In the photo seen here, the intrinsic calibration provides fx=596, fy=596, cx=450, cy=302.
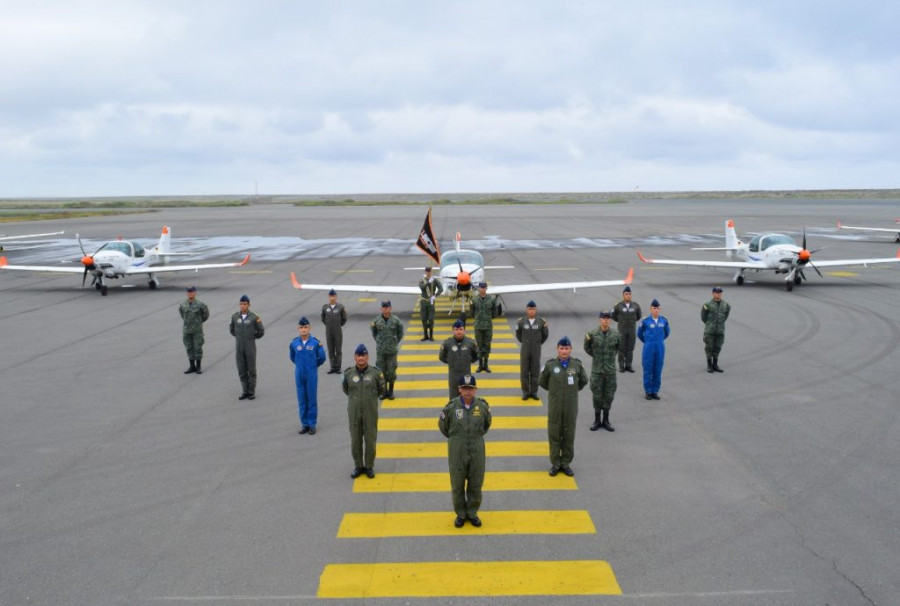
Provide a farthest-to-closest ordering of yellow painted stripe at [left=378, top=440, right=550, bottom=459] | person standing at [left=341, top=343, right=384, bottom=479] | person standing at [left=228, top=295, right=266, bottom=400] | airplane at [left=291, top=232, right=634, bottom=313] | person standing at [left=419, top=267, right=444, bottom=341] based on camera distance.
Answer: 1. airplane at [left=291, top=232, right=634, bottom=313]
2. person standing at [left=419, top=267, right=444, bottom=341]
3. person standing at [left=228, top=295, right=266, bottom=400]
4. yellow painted stripe at [left=378, top=440, right=550, bottom=459]
5. person standing at [left=341, top=343, right=384, bottom=479]

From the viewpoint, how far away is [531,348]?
11.7 meters

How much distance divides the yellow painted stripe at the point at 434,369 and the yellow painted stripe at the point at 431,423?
2.94 m

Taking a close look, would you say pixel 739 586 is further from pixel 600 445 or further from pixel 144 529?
pixel 144 529

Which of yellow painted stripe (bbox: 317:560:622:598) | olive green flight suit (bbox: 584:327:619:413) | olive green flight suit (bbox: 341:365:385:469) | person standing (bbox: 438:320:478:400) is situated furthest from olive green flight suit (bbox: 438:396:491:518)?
person standing (bbox: 438:320:478:400)

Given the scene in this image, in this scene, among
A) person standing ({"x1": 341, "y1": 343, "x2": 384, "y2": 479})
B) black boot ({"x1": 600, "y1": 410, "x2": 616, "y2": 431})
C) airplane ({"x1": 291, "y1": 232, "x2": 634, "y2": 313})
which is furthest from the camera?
airplane ({"x1": 291, "y1": 232, "x2": 634, "y2": 313})

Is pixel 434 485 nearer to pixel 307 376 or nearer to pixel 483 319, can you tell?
pixel 307 376

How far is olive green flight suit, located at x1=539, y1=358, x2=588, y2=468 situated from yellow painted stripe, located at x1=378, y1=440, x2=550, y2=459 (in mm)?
832

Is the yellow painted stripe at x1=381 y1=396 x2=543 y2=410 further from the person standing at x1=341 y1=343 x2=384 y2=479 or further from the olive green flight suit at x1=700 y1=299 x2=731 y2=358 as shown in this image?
the olive green flight suit at x1=700 y1=299 x2=731 y2=358

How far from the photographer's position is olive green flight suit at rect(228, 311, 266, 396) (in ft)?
38.2

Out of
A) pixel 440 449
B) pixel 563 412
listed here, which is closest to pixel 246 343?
pixel 440 449

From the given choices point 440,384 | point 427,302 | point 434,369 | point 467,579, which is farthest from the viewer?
point 427,302

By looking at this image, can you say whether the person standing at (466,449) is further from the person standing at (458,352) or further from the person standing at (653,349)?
the person standing at (653,349)

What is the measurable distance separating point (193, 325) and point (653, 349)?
9841 millimetres

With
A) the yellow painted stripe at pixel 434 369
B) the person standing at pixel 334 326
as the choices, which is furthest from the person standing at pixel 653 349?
the person standing at pixel 334 326
